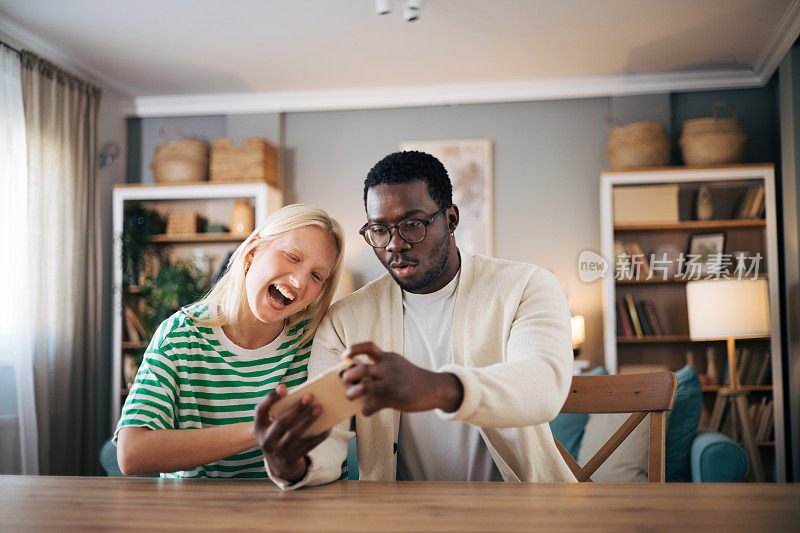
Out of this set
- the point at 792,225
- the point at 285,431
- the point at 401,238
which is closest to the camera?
the point at 285,431

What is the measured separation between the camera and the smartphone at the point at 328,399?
1.00m

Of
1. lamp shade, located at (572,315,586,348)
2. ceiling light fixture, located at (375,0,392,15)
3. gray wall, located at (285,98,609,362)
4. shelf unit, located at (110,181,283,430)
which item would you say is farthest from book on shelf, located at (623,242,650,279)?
shelf unit, located at (110,181,283,430)

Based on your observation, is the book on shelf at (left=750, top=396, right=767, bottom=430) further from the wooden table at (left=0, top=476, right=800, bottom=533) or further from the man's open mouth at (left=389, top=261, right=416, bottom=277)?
the man's open mouth at (left=389, top=261, right=416, bottom=277)

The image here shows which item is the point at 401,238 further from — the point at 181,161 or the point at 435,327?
the point at 181,161

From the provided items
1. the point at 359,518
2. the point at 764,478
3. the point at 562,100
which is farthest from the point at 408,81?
the point at 359,518

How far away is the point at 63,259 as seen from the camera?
4012 millimetres

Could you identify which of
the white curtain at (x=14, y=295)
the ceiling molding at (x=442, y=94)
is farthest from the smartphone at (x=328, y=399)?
the ceiling molding at (x=442, y=94)

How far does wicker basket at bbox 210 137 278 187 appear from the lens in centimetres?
451

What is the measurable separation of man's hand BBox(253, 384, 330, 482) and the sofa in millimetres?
1852

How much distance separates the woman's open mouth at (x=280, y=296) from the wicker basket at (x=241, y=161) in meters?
3.11

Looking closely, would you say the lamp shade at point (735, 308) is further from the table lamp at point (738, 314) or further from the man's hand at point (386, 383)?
the man's hand at point (386, 383)

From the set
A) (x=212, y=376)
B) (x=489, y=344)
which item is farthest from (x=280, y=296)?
(x=489, y=344)

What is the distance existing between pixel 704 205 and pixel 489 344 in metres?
3.21

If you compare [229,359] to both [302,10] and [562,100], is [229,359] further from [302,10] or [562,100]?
[562,100]
